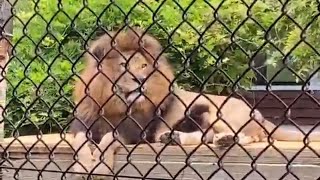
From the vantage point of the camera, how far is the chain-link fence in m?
2.34

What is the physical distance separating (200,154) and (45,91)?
2685mm

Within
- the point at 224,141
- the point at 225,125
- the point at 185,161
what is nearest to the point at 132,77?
the point at 225,125

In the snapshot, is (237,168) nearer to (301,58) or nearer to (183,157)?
(183,157)

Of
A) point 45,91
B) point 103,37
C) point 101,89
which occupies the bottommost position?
point 45,91

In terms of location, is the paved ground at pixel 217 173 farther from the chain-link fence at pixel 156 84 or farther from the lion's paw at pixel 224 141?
the lion's paw at pixel 224 141

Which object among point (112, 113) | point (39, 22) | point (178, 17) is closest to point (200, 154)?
point (112, 113)

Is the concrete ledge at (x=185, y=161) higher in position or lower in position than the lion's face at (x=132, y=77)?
lower

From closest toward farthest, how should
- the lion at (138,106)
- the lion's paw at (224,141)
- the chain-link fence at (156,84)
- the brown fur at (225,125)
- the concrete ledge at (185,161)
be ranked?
the chain-link fence at (156,84) < the concrete ledge at (185,161) < the lion's paw at (224,141) < the brown fur at (225,125) < the lion at (138,106)

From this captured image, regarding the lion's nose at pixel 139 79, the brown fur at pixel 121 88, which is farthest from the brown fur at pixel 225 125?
the lion's nose at pixel 139 79

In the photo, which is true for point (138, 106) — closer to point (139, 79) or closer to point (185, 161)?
point (139, 79)

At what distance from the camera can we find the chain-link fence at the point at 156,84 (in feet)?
7.66

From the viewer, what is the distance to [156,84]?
377cm

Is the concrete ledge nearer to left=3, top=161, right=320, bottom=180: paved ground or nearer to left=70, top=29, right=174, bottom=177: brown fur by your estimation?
left=3, top=161, right=320, bottom=180: paved ground

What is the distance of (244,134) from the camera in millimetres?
3469
